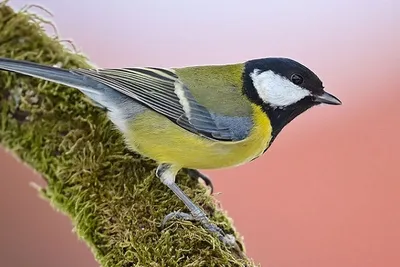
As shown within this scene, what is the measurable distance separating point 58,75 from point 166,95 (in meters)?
0.28

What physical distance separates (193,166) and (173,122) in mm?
124

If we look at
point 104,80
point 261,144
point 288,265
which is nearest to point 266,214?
point 288,265

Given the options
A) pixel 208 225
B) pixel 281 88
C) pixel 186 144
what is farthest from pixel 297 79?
pixel 208 225

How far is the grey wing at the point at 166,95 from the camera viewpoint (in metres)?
1.59

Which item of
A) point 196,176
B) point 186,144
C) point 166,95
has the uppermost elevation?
point 166,95

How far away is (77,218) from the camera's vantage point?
4.80ft

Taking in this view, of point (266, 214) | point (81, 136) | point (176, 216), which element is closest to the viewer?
point (176, 216)

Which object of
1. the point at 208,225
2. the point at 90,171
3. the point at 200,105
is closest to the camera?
the point at 208,225

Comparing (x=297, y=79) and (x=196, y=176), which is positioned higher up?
(x=297, y=79)

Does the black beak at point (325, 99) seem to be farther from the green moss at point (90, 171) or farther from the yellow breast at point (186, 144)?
the green moss at point (90, 171)

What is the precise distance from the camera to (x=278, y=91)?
166 centimetres

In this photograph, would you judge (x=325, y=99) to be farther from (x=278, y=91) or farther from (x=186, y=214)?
(x=186, y=214)

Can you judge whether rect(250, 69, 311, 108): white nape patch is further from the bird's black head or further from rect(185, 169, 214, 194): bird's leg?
rect(185, 169, 214, 194): bird's leg

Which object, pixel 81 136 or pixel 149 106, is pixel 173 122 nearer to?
pixel 149 106
